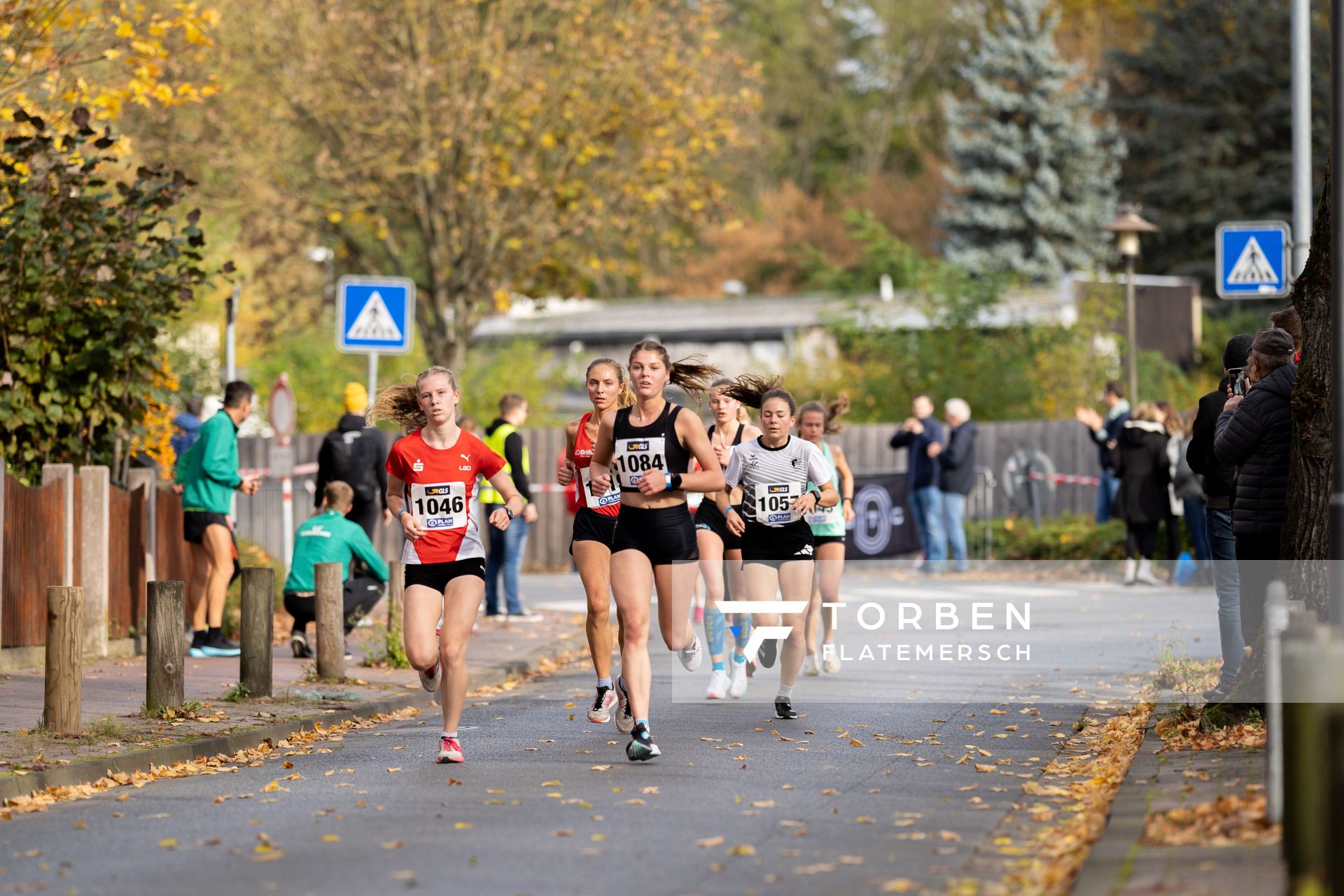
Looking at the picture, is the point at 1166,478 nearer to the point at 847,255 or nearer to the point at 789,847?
the point at 789,847

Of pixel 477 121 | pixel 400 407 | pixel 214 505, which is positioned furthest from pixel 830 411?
pixel 477 121

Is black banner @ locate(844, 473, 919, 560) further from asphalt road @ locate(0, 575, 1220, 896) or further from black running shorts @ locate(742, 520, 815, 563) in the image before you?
asphalt road @ locate(0, 575, 1220, 896)

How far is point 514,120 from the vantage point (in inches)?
1114

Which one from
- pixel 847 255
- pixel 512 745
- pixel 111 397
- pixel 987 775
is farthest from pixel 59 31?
pixel 847 255

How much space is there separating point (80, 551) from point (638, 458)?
19.7 ft

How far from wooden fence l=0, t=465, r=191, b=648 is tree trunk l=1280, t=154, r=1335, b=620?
8179mm

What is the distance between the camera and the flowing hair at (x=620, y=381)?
10383mm

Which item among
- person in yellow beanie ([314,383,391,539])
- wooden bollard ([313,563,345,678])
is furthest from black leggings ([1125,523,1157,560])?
wooden bollard ([313,563,345,678])

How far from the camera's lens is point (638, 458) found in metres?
9.62

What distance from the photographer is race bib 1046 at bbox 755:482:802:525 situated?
11.5m

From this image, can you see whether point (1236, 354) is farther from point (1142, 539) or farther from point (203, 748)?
point (1142, 539)

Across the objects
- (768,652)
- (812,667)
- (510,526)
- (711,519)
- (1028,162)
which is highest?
(1028,162)

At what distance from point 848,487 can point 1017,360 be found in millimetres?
18929

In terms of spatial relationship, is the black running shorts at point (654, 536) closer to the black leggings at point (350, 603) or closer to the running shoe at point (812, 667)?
the running shoe at point (812, 667)
